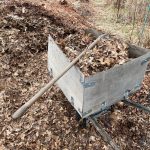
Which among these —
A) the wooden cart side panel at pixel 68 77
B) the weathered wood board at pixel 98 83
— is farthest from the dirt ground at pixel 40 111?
the weathered wood board at pixel 98 83

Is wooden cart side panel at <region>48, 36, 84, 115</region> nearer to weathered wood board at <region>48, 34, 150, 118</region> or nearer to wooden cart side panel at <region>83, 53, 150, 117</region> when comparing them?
weathered wood board at <region>48, 34, 150, 118</region>

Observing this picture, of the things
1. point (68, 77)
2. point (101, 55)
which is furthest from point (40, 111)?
point (101, 55)

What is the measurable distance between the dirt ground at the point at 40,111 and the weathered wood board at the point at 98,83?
1.78 ft

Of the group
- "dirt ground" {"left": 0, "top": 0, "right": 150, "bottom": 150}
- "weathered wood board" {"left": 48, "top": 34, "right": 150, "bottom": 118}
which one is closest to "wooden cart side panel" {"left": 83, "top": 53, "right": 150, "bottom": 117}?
"weathered wood board" {"left": 48, "top": 34, "right": 150, "bottom": 118}

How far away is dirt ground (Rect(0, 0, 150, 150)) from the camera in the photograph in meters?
4.00

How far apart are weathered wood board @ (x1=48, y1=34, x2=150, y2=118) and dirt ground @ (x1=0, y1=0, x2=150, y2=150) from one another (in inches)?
21.3

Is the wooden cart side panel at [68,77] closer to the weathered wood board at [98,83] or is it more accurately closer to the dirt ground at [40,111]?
the weathered wood board at [98,83]

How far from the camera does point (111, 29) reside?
23.6 feet

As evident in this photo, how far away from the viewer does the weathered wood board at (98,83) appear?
11.0ft

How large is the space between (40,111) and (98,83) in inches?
52.2

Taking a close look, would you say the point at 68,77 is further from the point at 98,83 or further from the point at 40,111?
the point at 40,111

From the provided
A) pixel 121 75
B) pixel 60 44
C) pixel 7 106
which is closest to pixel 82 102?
pixel 121 75

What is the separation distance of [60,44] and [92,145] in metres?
1.47

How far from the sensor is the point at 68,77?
146 inches
